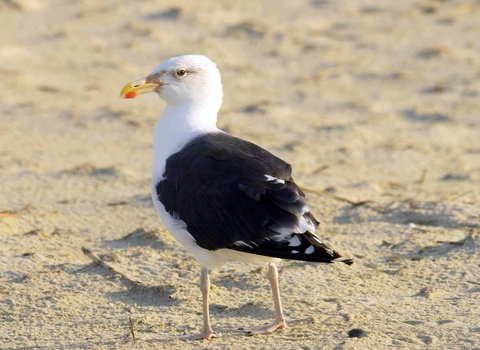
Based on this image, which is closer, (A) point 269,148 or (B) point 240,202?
(B) point 240,202

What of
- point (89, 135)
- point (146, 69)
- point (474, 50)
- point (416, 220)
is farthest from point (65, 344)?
point (474, 50)

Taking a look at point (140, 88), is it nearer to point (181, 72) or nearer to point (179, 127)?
point (181, 72)

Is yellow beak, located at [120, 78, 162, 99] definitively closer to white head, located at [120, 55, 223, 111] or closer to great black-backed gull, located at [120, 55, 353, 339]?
white head, located at [120, 55, 223, 111]

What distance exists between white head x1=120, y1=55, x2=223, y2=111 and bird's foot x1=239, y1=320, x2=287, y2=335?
4.58 ft

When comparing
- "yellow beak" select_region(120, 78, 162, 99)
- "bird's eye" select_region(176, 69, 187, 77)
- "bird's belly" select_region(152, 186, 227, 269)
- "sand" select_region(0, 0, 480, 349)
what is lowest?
"sand" select_region(0, 0, 480, 349)

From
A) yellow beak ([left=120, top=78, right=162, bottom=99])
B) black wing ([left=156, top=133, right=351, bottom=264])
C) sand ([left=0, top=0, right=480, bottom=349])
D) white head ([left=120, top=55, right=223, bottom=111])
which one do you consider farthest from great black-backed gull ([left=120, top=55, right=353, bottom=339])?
sand ([left=0, top=0, right=480, bottom=349])

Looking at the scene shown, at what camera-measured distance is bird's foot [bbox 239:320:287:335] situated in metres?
4.43

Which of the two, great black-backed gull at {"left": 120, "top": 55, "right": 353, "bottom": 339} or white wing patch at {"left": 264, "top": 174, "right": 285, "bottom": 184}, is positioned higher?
white wing patch at {"left": 264, "top": 174, "right": 285, "bottom": 184}

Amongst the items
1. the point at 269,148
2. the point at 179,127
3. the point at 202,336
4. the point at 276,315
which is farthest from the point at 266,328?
the point at 269,148

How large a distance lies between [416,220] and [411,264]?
90 cm

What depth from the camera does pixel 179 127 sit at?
5.00m

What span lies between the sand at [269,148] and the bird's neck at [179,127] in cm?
78

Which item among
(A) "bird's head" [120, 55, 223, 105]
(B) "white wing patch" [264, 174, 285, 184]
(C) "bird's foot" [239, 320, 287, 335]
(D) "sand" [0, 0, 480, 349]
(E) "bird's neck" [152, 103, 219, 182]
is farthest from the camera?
(A) "bird's head" [120, 55, 223, 105]

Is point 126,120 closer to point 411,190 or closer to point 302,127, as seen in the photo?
point 302,127
